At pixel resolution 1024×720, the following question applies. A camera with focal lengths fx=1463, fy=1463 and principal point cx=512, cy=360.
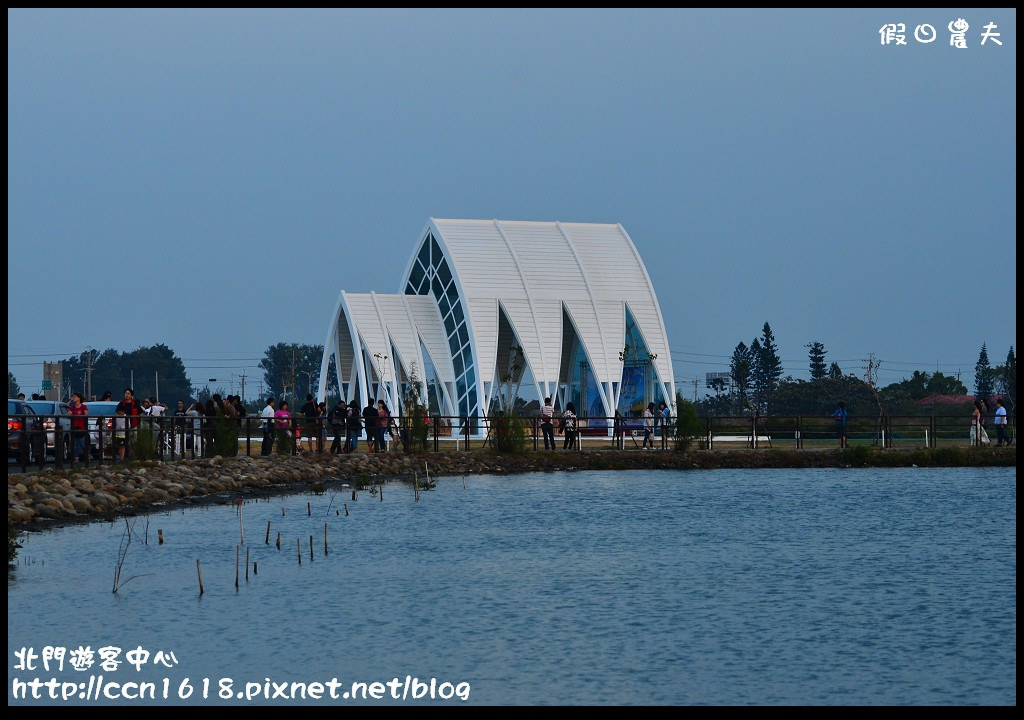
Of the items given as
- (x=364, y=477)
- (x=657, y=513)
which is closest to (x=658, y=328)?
(x=364, y=477)

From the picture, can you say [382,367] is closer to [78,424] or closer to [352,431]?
[352,431]

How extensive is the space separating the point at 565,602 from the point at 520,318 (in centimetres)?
4457

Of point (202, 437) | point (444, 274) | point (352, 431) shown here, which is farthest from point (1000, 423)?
point (444, 274)

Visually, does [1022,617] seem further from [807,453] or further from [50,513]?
[807,453]

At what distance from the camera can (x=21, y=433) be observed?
85.2 feet

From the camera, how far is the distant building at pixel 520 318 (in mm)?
60719

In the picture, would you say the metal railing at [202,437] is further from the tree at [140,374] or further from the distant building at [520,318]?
the tree at [140,374]

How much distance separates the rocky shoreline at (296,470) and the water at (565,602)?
1.09m

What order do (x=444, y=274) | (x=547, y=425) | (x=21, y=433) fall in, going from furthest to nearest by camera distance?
1. (x=444, y=274)
2. (x=547, y=425)
3. (x=21, y=433)

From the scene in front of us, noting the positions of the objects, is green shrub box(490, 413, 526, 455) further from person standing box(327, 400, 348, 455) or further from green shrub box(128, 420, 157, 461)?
green shrub box(128, 420, 157, 461)

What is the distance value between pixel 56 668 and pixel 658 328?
51.6 m

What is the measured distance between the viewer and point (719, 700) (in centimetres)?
1177

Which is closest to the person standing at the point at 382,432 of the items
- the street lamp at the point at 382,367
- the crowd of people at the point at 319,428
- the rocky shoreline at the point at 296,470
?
the crowd of people at the point at 319,428

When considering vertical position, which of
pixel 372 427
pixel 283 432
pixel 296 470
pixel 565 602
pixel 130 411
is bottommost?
pixel 565 602
